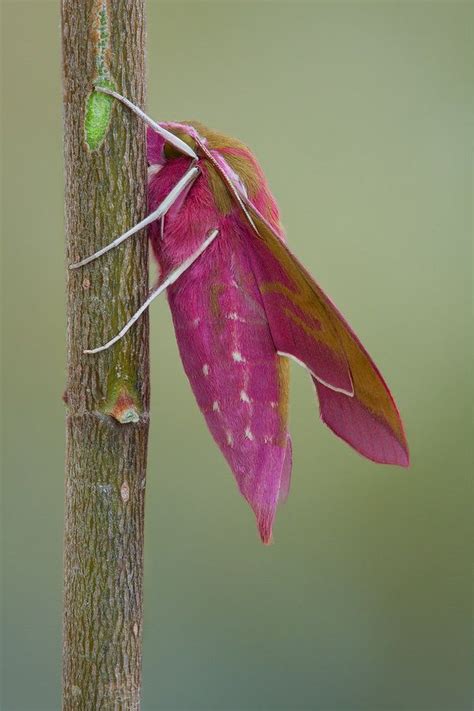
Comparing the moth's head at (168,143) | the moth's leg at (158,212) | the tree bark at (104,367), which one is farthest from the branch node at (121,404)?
the moth's head at (168,143)

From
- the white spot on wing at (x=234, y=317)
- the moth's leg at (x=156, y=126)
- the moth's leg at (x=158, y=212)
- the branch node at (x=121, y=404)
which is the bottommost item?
the branch node at (x=121, y=404)

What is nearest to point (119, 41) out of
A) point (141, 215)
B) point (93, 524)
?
point (141, 215)

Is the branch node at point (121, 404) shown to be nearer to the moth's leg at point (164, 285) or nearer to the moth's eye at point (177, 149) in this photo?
the moth's leg at point (164, 285)

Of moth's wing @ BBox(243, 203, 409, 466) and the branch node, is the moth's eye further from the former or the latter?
the branch node

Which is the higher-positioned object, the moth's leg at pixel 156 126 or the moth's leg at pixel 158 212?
the moth's leg at pixel 156 126

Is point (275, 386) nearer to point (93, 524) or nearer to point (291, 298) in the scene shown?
point (291, 298)

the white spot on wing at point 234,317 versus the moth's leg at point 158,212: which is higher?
the moth's leg at point 158,212

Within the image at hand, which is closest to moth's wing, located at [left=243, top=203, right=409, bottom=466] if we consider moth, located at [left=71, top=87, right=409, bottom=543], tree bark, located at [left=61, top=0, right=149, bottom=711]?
moth, located at [left=71, top=87, right=409, bottom=543]

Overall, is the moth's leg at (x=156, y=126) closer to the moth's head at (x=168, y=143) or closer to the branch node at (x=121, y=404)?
the moth's head at (x=168, y=143)
